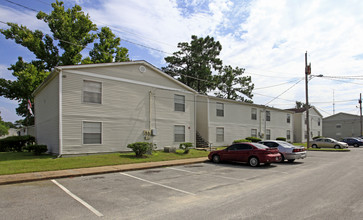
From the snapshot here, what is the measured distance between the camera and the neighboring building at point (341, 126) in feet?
199

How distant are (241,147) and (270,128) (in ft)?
76.6

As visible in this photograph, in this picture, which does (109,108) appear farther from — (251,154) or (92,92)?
(251,154)

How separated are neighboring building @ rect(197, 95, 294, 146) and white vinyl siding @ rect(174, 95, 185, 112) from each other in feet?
12.2

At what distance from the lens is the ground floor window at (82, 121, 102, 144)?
16.0 metres

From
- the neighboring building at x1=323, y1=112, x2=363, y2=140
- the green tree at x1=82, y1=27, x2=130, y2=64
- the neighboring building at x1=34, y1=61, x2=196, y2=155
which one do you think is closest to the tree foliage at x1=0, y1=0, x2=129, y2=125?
the green tree at x1=82, y1=27, x2=130, y2=64

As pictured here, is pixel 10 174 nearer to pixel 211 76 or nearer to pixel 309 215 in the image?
pixel 309 215

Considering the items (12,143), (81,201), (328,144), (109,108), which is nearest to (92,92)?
(109,108)

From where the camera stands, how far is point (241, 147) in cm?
1471

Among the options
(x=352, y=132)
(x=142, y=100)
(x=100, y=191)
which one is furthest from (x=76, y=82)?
(x=352, y=132)

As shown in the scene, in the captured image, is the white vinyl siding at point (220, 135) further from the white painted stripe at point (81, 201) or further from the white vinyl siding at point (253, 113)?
the white painted stripe at point (81, 201)

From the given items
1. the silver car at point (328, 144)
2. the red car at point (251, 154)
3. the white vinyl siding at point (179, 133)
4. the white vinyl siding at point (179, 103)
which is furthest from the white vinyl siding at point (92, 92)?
the silver car at point (328, 144)

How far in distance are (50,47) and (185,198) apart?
1236 inches

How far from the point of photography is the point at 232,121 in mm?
28875

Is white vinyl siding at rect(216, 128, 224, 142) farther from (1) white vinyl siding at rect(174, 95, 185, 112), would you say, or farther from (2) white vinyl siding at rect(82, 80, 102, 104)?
(2) white vinyl siding at rect(82, 80, 102, 104)
